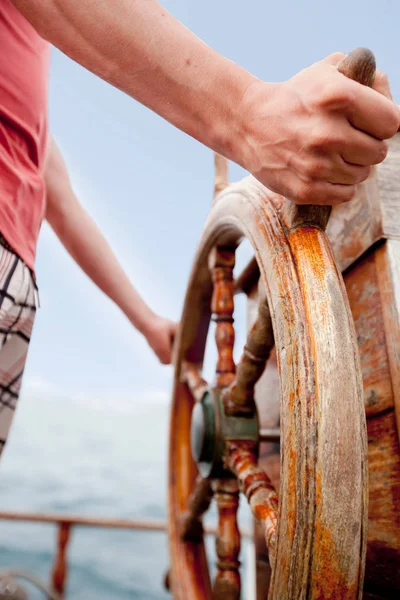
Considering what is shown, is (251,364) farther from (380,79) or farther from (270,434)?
(380,79)

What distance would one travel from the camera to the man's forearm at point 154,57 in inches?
17.1

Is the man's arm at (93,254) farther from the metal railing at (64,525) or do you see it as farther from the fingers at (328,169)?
the metal railing at (64,525)

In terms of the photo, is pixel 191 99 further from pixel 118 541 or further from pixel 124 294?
pixel 118 541

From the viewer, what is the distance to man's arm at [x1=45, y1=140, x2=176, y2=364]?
1213 mm

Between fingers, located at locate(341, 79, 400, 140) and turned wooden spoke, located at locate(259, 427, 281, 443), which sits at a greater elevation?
fingers, located at locate(341, 79, 400, 140)

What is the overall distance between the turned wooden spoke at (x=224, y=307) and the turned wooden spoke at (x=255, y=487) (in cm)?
15

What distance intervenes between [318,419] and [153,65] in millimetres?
316

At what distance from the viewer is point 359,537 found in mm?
389

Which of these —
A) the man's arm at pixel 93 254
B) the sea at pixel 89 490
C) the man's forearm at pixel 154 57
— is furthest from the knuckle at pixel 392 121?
the sea at pixel 89 490

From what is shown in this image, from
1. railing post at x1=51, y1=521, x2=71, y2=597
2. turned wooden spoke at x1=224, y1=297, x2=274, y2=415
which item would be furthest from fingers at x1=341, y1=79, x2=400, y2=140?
railing post at x1=51, y1=521, x2=71, y2=597

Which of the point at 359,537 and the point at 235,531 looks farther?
the point at 235,531

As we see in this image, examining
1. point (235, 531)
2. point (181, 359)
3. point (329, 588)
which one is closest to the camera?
point (329, 588)

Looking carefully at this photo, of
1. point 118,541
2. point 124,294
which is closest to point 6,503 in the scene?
point 118,541

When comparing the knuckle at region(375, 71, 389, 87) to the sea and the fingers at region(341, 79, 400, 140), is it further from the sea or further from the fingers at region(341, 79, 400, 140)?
the sea
